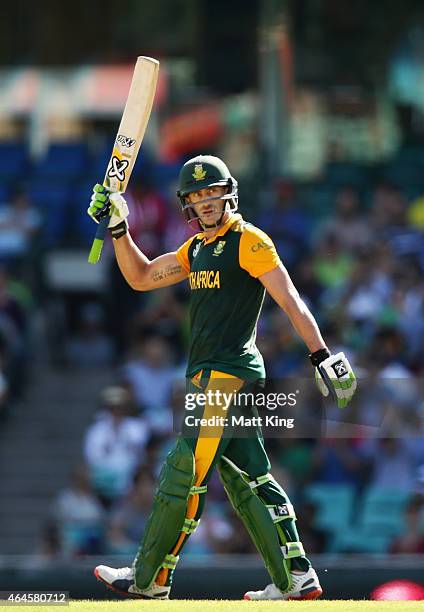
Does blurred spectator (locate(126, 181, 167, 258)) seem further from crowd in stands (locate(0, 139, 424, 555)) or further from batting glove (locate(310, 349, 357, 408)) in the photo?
batting glove (locate(310, 349, 357, 408))

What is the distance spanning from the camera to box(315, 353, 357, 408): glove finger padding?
6.16 meters

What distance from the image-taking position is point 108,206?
21.8ft

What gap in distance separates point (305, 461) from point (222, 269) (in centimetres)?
484

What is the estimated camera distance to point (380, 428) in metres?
10.2

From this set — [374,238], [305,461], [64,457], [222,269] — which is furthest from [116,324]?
[222,269]

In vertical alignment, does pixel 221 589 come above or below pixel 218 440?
below

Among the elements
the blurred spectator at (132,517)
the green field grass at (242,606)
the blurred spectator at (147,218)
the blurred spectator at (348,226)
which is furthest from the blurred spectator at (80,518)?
the green field grass at (242,606)

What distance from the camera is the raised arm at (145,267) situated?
22.0ft

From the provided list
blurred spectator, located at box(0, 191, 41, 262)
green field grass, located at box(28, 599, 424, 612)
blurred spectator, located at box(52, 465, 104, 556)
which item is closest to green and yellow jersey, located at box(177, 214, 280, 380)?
green field grass, located at box(28, 599, 424, 612)

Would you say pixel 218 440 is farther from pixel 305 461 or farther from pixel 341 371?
pixel 305 461

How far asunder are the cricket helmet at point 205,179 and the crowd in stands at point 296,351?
9.70ft

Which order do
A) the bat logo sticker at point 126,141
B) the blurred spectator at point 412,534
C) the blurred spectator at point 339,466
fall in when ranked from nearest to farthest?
the bat logo sticker at point 126,141 → the blurred spectator at point 412,534 → the blurred spectator at point 339,466

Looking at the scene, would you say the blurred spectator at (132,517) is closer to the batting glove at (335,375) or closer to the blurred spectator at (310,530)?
the blurred spectator at (310,530)

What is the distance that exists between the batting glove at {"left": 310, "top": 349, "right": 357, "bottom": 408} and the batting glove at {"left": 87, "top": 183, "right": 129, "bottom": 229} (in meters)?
1.04
